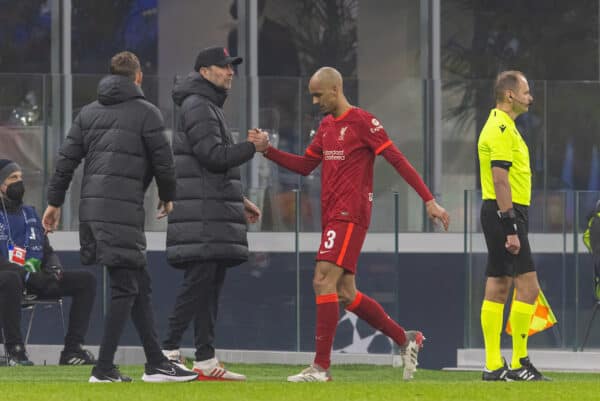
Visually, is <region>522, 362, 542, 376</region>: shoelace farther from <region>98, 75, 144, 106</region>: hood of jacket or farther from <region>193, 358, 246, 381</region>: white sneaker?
<region>98, 75, 144, 106</region>: hood of jacket

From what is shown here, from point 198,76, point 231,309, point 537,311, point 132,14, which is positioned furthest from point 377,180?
point 198,76

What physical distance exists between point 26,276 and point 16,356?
0.90m

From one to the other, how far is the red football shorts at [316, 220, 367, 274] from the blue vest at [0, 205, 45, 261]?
383 cm

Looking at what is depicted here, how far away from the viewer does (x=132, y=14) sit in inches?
794

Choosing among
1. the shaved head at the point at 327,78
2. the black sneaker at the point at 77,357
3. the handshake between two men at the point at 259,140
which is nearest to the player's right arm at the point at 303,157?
the handshake between two men at the point at 259,140

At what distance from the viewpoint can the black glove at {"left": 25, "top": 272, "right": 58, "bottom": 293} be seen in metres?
13.7

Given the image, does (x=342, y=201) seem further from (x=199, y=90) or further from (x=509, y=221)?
(x=509, y=221)

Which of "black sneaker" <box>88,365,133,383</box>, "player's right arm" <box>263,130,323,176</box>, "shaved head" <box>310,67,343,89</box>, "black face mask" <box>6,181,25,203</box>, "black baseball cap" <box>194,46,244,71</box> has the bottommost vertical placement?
"black sneaker" <box>88,365,133,383</box>

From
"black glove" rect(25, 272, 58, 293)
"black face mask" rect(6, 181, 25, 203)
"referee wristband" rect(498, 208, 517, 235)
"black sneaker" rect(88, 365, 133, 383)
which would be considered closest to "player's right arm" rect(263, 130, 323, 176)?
"referee wristband" rect(498, 208, 517, 235)

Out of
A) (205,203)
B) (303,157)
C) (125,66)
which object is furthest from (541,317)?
(125,66)

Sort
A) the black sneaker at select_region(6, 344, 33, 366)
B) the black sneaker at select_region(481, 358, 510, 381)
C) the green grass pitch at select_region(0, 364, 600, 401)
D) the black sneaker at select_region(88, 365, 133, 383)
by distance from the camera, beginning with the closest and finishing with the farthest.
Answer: the green grass pitch at select_region(0, 364, 600, 401) < the black sneaker at select_region(88, 365, 133, 383) < the black sneaker at select_region(481, 358, 510, 381) < the black sneaker at select_region(6, 344, 33, 366)

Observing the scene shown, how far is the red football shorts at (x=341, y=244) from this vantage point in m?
10.3

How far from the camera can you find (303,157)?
1097 centimetres

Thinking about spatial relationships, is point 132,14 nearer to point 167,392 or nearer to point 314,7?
point 314,7
